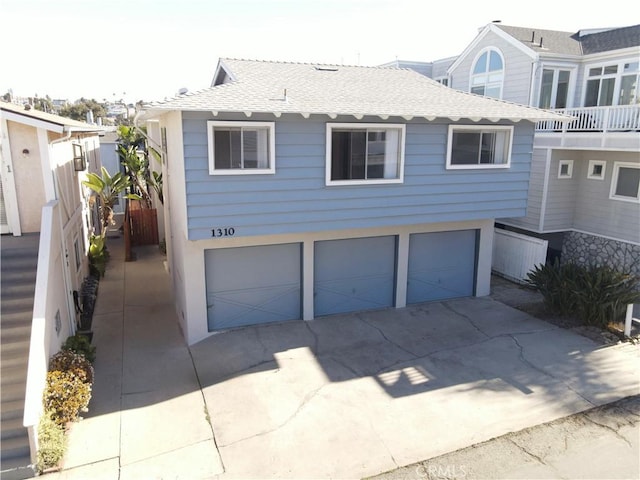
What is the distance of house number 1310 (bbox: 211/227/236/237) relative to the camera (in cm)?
895

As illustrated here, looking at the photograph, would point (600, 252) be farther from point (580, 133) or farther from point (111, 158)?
point (111, 158)

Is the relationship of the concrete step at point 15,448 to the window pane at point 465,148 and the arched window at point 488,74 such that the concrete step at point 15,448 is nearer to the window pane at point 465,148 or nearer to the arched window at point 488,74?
the window pane at point 465,148

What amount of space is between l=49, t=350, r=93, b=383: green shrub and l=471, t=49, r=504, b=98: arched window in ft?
54.7

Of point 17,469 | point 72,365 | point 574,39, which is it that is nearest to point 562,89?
point 574,39

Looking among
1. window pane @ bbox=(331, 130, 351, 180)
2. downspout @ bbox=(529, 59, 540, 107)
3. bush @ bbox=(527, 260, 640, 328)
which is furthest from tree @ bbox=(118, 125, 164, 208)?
downspout @ bbox=(529, 59, 540, 107)

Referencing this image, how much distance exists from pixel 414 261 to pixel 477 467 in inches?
248

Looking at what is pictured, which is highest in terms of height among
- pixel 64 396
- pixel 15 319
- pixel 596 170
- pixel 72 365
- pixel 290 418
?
pixel 596 170

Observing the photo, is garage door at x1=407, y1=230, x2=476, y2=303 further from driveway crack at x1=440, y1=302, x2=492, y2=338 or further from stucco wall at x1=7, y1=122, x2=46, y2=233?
stucco wall at x1=7, y1=122, x2=46, y2=233

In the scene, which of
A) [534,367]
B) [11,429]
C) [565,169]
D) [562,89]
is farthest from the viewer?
[562,89]

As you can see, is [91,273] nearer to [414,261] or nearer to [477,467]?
Answer: [414,261]

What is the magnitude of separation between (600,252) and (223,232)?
491 inches

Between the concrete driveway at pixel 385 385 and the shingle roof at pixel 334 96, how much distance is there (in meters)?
4.86

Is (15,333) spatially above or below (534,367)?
above

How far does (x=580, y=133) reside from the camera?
1412cm
